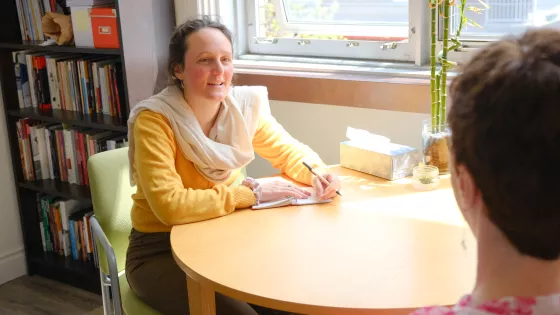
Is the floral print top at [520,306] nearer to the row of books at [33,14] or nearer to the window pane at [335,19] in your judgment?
the window pane at [335,19]

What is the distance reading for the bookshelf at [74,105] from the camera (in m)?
2.72

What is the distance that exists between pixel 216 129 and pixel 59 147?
134 centimetres

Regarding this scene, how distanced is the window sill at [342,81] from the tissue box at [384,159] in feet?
0.99


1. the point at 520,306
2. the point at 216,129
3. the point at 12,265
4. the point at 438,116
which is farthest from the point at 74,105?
the point at 520,306

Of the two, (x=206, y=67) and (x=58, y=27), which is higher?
(x=58, y=27)

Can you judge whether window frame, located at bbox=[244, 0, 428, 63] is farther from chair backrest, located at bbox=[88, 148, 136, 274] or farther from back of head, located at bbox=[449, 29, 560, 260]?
back of head, located at bbox=[449, 29, 560, 260]

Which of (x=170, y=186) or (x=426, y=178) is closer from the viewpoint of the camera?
(x=170, y=186)

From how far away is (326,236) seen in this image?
5.31ft

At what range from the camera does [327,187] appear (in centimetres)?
189

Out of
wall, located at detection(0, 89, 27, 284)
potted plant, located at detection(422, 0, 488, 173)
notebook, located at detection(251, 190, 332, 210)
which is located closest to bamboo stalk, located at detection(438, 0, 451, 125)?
potted plant, located at detection(422, 0, 488, 173)

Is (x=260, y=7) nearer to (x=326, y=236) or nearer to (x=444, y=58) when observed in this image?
(x=444, y=58)

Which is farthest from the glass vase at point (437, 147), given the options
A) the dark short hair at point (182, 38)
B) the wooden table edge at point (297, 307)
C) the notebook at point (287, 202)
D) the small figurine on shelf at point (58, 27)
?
the small figurine on shelf at point (58, 27)

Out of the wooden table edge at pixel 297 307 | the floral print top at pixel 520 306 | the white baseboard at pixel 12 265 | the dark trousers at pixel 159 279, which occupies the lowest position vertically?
the white baseboard at pixel 12 265

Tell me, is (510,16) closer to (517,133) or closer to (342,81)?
(342,81)
